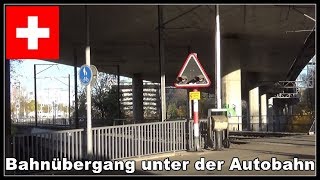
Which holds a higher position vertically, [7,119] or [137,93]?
[137,93]

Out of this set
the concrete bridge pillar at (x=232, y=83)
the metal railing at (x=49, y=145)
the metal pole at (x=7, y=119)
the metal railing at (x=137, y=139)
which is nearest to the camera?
the metal pole at (x=7, y=119)

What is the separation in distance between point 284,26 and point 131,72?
104 ft

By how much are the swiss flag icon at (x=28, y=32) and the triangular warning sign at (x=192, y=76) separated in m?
3.62

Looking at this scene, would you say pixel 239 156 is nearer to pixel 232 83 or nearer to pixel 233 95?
pixel 233 95

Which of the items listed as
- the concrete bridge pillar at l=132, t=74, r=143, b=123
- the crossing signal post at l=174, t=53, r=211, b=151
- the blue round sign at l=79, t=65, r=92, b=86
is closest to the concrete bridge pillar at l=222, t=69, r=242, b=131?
the crossing signal post at l=174, t=53, r=211, b=151

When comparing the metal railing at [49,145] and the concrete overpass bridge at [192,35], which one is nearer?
the metal railing at [49,145]

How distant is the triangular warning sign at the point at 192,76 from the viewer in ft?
45.1

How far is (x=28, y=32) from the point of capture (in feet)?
34.6

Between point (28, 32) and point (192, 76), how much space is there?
4.94 meters

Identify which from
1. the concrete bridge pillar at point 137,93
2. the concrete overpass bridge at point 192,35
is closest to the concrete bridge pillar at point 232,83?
the concrete overpass bridge at point 192,35

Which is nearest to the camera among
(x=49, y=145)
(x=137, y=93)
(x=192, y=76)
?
(x=49, y=145)

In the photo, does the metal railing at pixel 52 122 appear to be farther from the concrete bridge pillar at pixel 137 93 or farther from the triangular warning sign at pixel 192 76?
the triangular warning sign at pixel 192 76

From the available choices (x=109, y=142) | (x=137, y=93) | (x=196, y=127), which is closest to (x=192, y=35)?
(x=196, y=127)

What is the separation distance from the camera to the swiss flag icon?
10672 mm
